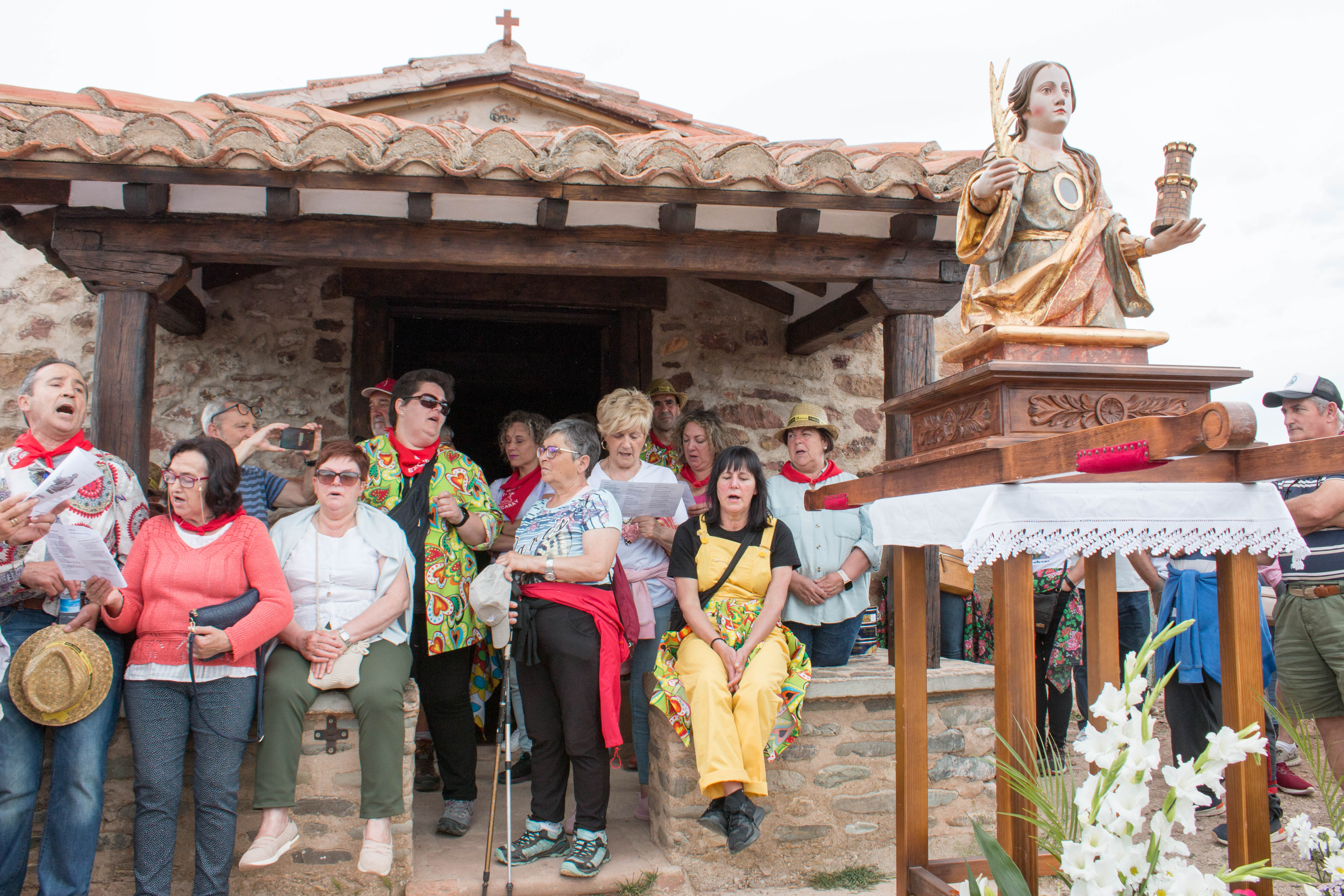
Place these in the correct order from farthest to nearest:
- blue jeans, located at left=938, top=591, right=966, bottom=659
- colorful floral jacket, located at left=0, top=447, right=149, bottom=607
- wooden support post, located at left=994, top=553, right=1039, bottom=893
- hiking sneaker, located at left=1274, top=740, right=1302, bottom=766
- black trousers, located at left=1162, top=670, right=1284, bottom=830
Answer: blue jeans, located at left=938, top=591, right=966, bottom=659
hiking sneaker, located at left=1274, top=740, right=1302, bottom=766
black trousers, located at left=1162, top=670, right=1284, bottom=830
colorful floral jacket, located at left=0, top=447, right=149, bottom=607
wooden support post, located at left=994, top=553, right=1039, bottom=893

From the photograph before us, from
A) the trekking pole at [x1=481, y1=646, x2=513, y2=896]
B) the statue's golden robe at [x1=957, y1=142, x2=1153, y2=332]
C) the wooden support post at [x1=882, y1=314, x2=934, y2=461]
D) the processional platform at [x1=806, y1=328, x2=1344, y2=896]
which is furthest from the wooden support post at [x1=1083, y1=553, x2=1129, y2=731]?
the trekking pole at [x1=481, y1=646, x2=513, y2=896]

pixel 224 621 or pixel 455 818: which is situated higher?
pixel 224 621

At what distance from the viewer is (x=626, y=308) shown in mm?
5512

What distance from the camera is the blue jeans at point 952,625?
4.83 m

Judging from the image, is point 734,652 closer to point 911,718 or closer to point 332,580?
point 911,718

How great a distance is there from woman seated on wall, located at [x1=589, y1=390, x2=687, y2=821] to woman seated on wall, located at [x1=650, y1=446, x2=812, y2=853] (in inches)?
7.9

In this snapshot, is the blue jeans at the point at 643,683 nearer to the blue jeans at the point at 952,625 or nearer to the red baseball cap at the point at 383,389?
the red baseball cap at the point at 383,389

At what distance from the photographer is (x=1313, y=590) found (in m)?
3.30

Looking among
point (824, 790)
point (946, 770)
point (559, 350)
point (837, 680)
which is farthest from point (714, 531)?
point (559, 350)

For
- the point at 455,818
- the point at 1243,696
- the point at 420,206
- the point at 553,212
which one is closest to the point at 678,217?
the point at 553,212

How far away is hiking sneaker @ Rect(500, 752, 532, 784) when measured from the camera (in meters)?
4.21

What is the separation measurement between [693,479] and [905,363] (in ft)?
3.71

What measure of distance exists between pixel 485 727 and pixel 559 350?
3486 millimetres

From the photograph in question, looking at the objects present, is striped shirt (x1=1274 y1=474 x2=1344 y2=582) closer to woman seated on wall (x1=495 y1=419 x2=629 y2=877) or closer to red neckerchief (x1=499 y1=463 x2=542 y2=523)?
woman seated on wall (x1=495 y1=419 x2=629 y2=877)
